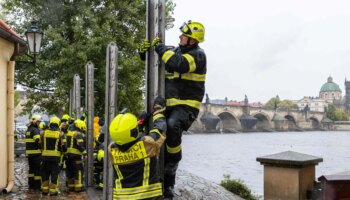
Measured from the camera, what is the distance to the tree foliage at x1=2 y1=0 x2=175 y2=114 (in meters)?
20.9

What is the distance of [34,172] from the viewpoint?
10.5m

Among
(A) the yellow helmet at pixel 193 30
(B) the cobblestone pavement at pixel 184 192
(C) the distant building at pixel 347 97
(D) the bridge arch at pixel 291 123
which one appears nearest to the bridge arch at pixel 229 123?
(D) the bridge arch at pixel 291 123

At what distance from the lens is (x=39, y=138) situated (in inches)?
392

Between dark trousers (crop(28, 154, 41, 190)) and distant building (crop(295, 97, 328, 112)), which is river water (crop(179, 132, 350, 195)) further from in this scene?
distant building (crop(295, 97, 328, 112))

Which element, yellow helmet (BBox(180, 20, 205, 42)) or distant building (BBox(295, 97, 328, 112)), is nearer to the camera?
yellow helmet (BBox(180, 20, 205, 42))

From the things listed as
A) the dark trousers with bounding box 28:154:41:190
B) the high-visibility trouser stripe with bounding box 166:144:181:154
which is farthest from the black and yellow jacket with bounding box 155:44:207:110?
the dark trousers with bounding box 28:154:41:190

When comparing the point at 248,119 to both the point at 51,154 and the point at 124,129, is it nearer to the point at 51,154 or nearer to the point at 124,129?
the point at 51,154

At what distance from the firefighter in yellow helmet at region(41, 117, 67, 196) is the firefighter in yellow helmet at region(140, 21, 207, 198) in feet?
15.2

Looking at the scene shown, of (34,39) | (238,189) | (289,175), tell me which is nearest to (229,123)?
(238,189)

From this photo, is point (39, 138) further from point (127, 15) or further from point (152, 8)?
point (127, 15)

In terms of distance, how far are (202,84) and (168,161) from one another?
986 millimetres

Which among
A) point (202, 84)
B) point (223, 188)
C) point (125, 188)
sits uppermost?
point (202, 84)

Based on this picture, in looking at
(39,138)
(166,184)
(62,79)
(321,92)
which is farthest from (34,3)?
(321,92)

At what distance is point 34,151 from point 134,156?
659cm
